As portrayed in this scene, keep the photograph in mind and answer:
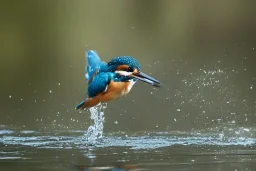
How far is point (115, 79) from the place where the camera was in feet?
22.2

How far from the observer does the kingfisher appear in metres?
6.66

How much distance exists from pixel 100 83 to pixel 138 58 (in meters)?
5.91

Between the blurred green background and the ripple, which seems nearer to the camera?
the ripple

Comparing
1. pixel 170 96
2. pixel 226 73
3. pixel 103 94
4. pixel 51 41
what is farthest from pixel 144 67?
pixel 103 94

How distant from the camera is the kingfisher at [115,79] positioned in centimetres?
666

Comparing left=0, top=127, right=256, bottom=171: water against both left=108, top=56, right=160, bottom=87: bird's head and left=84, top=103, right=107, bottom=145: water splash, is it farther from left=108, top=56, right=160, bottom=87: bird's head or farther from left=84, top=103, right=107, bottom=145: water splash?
left=108, top=56, right=160, bottom=87: bird's head

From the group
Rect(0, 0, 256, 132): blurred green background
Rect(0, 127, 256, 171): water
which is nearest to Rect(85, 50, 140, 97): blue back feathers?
Rect(0, 127, 256, 171): water

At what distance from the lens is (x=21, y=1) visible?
51.4ft

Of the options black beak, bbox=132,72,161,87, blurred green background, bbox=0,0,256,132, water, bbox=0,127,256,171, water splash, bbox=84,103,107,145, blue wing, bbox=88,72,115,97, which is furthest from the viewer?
blurred green background, bbox=0,0,256,132

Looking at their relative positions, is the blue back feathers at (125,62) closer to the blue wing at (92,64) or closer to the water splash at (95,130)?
the blue wing at (92,64)

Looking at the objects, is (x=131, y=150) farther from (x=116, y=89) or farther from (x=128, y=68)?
(x=128, y=68)

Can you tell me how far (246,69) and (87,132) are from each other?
4.40 metres

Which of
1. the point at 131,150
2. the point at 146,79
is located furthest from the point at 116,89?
the point at 131,150

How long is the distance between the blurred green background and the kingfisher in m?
1.11
